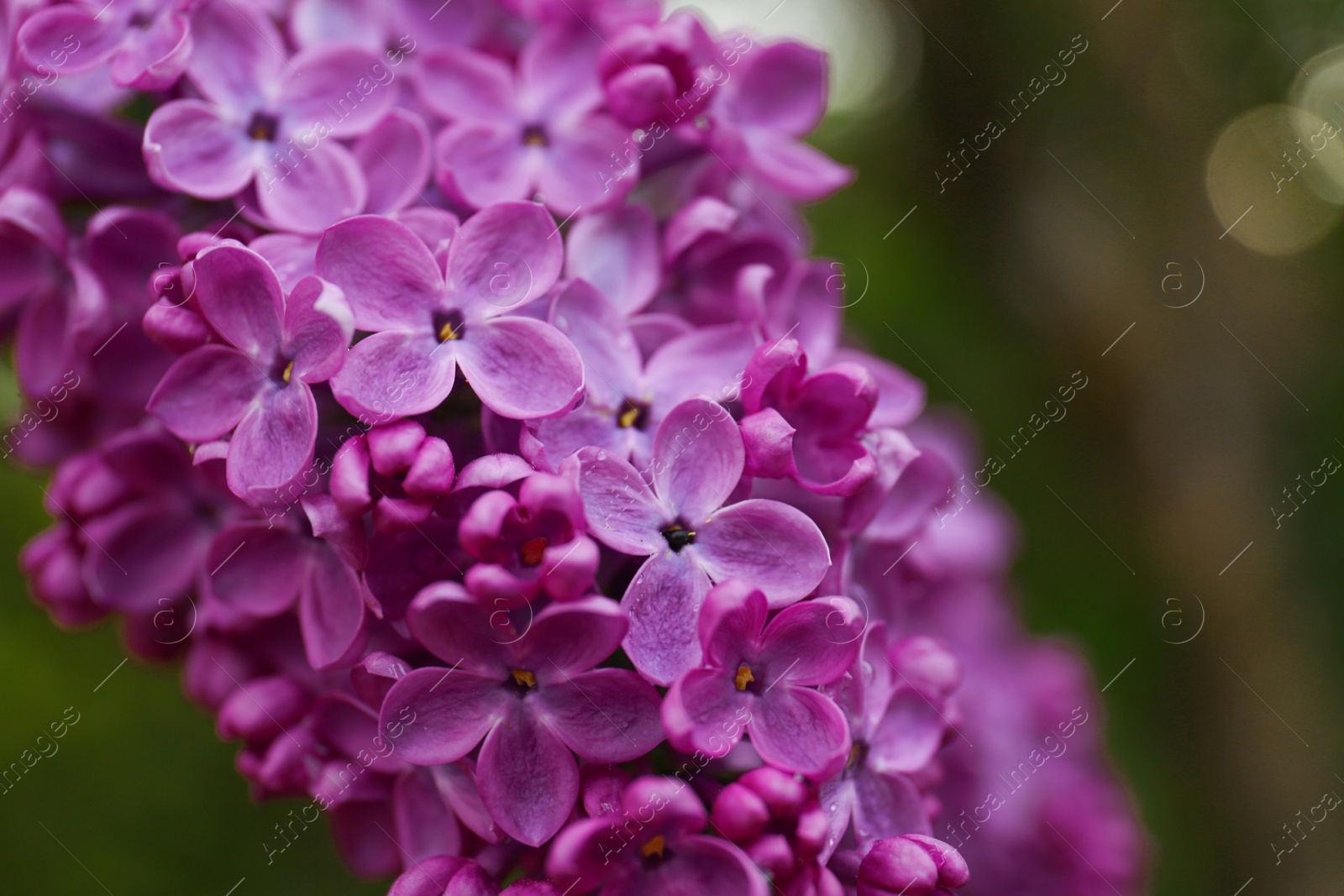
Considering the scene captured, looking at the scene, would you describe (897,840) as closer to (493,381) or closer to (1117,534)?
(493,381)

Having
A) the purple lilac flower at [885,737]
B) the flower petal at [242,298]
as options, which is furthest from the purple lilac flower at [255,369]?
the purple lilac flower at [885,737]

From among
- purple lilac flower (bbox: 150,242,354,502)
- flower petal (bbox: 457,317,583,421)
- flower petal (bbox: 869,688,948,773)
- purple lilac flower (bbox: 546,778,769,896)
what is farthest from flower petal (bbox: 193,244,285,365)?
flower petal (bbox: 869,688,948,773)

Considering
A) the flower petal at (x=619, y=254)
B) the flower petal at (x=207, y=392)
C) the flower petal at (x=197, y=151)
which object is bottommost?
the flower petal at (x=207, y=392)

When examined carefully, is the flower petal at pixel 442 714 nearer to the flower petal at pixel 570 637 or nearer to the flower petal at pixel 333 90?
the flower petal at pixel 570 637

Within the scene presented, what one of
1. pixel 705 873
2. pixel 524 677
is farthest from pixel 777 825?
pixel 524 677

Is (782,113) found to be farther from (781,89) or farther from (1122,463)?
(1122,463)

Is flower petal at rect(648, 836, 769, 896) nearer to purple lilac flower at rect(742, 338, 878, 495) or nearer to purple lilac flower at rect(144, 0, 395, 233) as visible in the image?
purple lilac flower at rect(742, 338, 878, 495)
